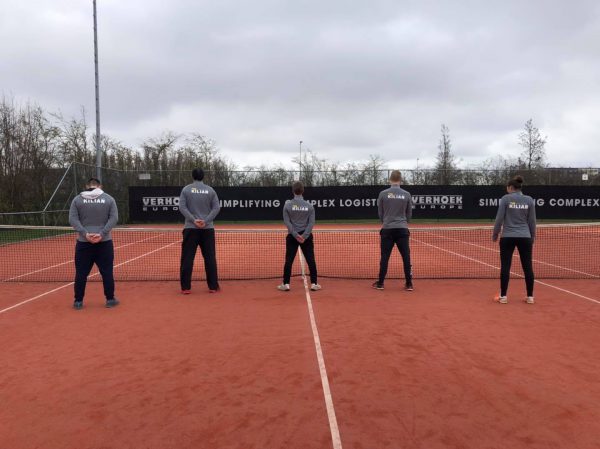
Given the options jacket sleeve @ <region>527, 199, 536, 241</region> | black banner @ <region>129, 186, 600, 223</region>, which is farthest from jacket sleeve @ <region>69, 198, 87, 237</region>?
black banner @ <region>129, 186, 600, 223</region>

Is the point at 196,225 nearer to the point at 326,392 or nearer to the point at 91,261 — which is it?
the point at 91,261

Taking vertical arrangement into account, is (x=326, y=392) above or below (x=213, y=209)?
below

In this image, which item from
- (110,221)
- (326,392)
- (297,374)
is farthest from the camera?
(110,221)

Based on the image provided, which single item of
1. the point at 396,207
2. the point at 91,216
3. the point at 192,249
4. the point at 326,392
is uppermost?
the point at 396,207

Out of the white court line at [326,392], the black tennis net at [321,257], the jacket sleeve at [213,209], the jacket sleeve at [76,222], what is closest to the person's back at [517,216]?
the black tennis net at [321,257]

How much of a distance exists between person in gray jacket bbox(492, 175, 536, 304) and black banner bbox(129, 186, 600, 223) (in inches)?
637

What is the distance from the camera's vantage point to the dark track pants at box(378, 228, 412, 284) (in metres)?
6.78

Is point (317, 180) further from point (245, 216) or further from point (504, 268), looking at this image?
point (504, 268)

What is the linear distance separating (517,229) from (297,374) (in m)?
3.90

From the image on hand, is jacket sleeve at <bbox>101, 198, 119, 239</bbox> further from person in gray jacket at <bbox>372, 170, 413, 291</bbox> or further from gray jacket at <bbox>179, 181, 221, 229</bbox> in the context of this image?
person in gray jacket at <bbox>372, 170, 413, 291</bbox>

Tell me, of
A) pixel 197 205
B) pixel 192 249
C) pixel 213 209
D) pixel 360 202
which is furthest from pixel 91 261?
pixel 360 202

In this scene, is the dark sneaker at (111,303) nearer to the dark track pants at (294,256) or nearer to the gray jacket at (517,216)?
the dark track pants at (294,256)

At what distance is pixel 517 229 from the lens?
595cm

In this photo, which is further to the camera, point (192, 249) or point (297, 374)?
point (192, 249)
